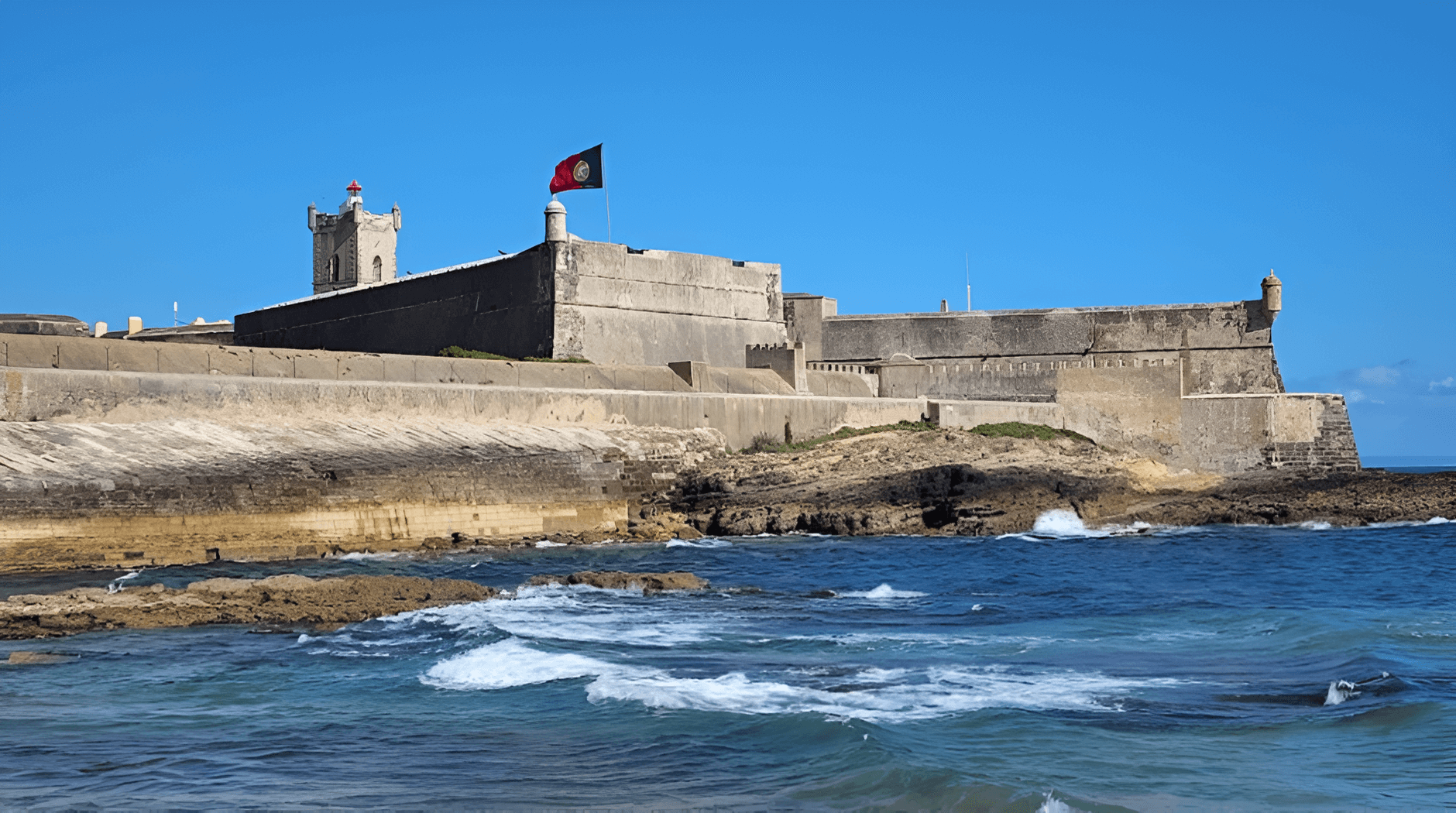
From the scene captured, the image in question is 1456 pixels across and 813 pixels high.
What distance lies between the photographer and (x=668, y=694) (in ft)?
31.2

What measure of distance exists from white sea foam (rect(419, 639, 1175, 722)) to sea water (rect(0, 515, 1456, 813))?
0.12 ft

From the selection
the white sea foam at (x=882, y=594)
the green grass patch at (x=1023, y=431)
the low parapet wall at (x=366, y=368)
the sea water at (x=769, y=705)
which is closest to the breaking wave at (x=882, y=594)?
the white sea foam at (x=882, y=594)

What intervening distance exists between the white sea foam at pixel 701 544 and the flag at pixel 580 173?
1032 cm

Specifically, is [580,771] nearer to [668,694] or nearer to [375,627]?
[668,694]

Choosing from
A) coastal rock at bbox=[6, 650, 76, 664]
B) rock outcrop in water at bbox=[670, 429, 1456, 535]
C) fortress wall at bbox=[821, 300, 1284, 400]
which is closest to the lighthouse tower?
fortress wall at bbox=[821, 300, 1284, 400]

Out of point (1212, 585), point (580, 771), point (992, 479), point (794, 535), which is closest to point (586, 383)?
point (794, 535)

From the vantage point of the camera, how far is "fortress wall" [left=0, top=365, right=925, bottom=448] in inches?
727

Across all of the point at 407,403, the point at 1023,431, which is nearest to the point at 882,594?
the point at 407,403

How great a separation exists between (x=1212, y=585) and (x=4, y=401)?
15.8 m

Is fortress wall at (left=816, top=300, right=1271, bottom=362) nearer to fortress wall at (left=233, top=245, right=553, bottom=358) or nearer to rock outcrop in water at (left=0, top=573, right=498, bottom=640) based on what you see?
fortress wall at (left=233, top=245, right=553, bottom=358)

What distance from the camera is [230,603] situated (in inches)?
527

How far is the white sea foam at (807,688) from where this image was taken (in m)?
9.13

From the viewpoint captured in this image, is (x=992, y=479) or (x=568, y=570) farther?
(x=992, y=479)

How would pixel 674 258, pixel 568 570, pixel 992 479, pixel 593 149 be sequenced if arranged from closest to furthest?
1. pixel 568 570
2. pixel 992 479
3. pixel 593 149
4. pixel 674 258
